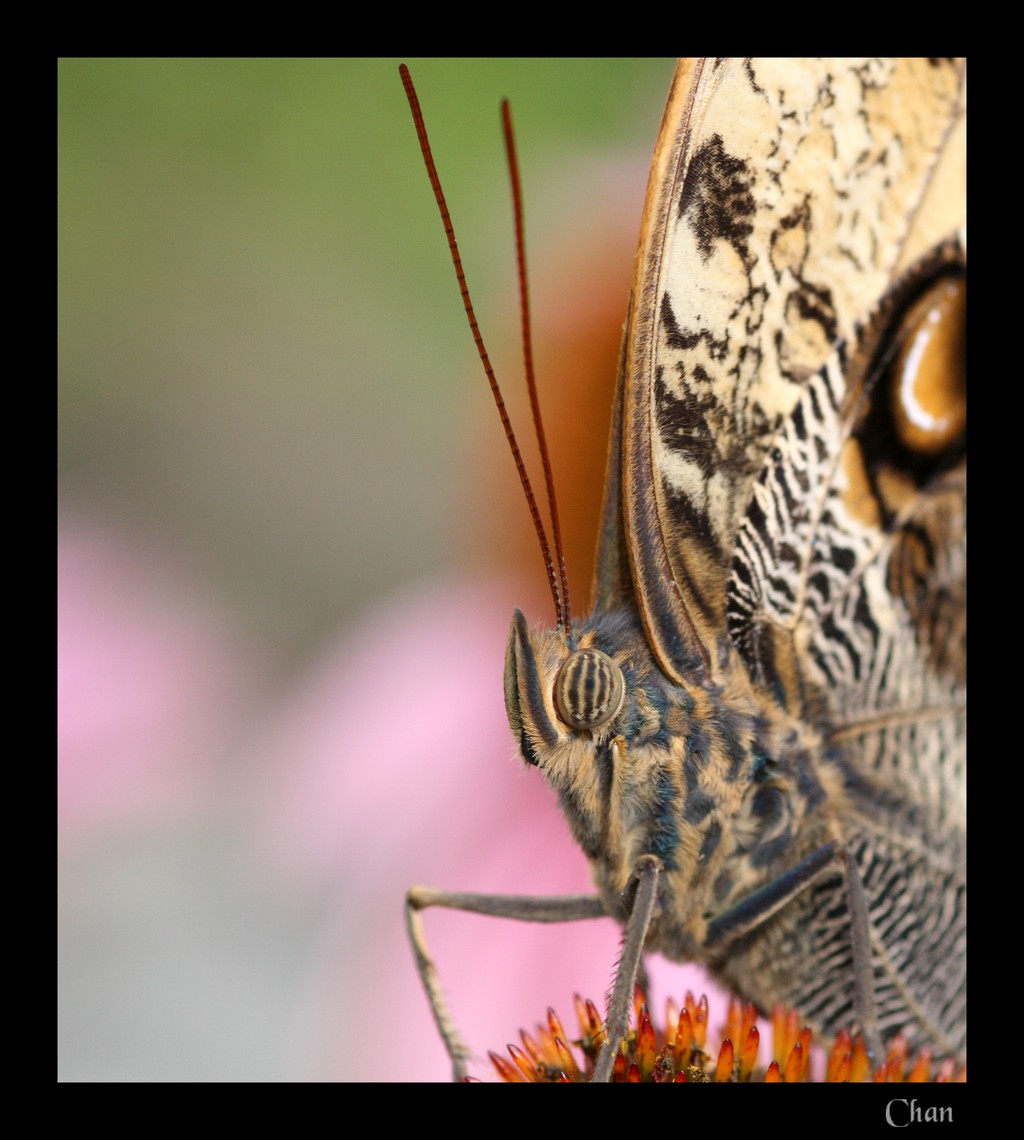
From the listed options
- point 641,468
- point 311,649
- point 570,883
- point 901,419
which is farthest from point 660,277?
point 311,649

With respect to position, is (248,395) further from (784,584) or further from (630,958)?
(630,958)

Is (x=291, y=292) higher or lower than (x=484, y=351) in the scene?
higher

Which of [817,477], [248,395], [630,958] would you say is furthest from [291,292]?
[630,958]

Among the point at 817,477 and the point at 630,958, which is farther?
the point at 817,477

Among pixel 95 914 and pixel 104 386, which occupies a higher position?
pixel 104 386

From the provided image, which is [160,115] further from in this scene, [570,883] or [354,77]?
[570,883]

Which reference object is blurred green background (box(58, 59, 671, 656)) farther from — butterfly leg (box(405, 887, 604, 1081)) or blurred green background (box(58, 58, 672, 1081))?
butterfly leg (box(405, 887, 604, 1081))
